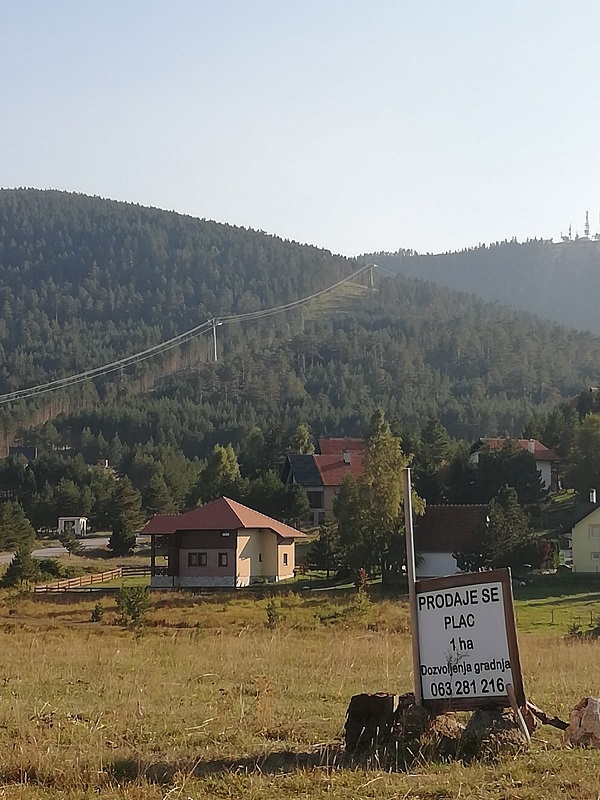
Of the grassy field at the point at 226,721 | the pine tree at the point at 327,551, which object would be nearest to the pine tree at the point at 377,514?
the pine tree at the point at 327,551

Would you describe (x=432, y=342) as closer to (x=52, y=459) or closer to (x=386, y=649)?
(x=52, y=459)

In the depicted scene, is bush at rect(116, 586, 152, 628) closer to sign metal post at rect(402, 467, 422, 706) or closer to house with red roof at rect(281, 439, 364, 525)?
sign metal post at rect(402, 467, 422, 706)

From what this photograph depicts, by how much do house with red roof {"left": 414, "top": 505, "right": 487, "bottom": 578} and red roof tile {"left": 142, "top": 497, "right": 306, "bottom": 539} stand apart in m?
7.18

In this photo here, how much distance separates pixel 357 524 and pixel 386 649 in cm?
3212

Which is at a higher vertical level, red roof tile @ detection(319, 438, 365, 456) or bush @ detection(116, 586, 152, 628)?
red roof tile @ detection(319, 438, 365, 456)

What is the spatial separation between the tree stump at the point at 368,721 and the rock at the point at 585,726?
54.8 inches

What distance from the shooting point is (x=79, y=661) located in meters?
13.1

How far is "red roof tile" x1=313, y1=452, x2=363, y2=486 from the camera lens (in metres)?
80.0

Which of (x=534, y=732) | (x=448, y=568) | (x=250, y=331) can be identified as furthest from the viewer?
(x=250, y=331)

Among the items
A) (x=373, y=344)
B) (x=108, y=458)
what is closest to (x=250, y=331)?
(x=373, y=344)

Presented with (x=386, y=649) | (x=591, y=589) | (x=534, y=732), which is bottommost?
(x=591, y=589)

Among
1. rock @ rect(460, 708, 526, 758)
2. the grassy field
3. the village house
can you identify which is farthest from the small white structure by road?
rock @ rect(460, 708, 526, 758)

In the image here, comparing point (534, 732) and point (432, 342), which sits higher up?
point (432, 342)

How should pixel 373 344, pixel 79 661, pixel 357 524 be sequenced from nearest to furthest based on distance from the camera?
1. pixel 79 661
2. pixel 357 524
3. pixel 373 344
